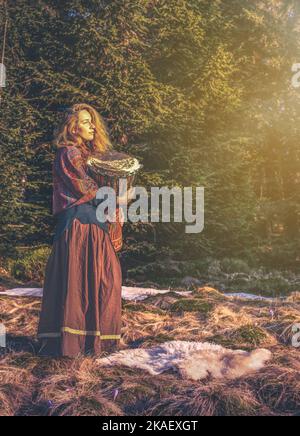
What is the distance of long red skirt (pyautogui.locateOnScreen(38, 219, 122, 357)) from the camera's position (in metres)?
5.32

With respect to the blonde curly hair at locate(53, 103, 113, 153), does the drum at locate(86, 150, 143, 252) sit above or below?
below

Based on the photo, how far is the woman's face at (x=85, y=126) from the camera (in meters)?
5.68

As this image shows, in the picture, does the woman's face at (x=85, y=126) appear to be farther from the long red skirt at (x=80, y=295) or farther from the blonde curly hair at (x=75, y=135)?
the long red skirt at (x=80, y=295)

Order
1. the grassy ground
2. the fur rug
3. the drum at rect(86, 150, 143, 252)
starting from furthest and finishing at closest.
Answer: the drum at rect(86, 150, 143, 252)
the fur rug
the grassy ground

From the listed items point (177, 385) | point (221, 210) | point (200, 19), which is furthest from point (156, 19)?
point (177, 385)

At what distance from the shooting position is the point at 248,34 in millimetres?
11289

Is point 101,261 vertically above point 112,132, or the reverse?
point 112,132

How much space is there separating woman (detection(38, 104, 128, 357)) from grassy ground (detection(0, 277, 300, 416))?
27 centimetres

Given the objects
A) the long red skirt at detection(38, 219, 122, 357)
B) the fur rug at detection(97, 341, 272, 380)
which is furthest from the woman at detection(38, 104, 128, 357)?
the fur rug at detection(97, 341, 272, 380)

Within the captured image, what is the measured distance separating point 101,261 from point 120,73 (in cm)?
454

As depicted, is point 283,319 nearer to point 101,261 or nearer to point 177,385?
point 177,385

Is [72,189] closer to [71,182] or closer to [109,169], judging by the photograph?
[71,182]

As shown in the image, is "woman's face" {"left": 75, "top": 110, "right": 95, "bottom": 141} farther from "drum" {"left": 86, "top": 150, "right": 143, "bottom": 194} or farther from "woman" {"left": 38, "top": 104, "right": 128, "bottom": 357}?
"drum" {"left": 86, "top": 150, "right": 143, "bottom": 194}

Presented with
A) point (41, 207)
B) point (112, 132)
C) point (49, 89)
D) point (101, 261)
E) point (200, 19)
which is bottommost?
point (101, 261)
